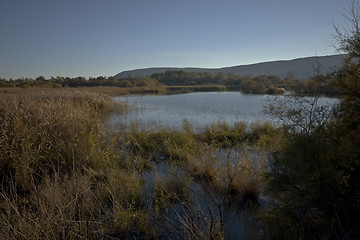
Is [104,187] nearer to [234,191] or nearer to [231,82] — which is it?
[234,191]

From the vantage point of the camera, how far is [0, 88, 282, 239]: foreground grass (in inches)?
93.4

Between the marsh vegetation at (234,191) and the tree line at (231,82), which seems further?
the tree line at (231,82)

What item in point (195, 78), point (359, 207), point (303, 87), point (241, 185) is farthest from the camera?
point (195, 78)

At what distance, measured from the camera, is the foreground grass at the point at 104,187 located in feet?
7.79

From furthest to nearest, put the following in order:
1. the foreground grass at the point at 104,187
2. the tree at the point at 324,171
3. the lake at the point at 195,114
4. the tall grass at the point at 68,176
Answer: the lake at the point at 195,114, the tall grass at the point at 68,176, the foreground grass at the point at 104,187, the tree at the point at 324,171

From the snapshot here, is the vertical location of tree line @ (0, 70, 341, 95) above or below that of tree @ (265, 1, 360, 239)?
above

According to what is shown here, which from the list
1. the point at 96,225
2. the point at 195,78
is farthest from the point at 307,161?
the point at 195,78

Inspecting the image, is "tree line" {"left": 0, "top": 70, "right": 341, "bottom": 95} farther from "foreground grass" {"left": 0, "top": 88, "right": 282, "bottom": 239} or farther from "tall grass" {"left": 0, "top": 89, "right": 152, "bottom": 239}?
"tall grass" {"left": 0, "top": 89, "right": 152, "bottom": 239}

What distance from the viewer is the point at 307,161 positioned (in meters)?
2.04

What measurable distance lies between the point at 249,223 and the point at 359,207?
120cm

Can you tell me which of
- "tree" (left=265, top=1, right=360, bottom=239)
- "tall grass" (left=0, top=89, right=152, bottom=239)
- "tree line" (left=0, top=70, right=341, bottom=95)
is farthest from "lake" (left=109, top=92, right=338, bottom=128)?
"tall grass" (left=0, top=89, right=152, bottom=239)

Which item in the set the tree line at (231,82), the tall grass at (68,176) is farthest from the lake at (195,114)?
the tall grass at (68,176)

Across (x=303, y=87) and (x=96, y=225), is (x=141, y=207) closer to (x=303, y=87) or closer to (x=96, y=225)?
(x=96, y=225)

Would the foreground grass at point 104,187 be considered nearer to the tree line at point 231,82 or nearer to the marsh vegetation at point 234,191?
the marsh vegetation at point 234,191
